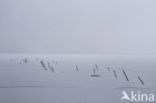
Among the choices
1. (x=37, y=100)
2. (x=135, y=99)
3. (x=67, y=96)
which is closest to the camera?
(x=135, y=99)

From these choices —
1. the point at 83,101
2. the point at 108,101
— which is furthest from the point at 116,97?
the point at 83,101

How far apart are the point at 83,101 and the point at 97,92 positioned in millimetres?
2467

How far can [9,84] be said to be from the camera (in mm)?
19531

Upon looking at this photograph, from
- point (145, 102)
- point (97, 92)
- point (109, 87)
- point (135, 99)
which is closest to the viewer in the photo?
point (145, 102)

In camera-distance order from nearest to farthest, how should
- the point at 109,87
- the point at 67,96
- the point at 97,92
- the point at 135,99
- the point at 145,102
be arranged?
the point at 145,102, the point at 135,99, the point at 67,96, the point at 97,92, the point at 109,87

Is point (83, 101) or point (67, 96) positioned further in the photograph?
point (67, 96)

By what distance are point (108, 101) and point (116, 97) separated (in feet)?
3.16

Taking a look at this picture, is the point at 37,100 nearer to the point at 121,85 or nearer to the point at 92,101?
the point at 92,101

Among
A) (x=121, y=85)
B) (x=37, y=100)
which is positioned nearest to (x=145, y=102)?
(x=37, y=100)

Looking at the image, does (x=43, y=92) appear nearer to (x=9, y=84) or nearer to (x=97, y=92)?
(x=97, y=92)

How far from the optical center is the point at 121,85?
1958cm

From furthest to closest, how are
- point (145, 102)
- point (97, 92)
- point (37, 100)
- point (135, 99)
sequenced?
1. point (97, 92)
2. point (37, 100)
3. point (135, 99)
4. point (145, 102)

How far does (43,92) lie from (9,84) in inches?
178

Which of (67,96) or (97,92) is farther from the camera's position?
(97,92)
